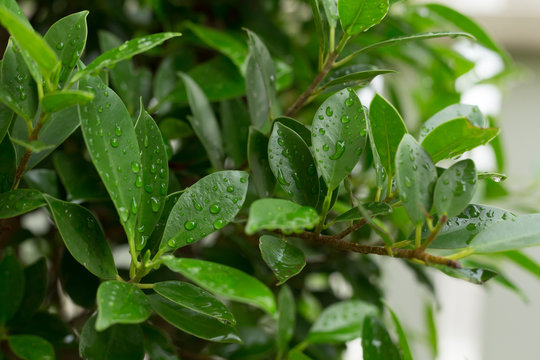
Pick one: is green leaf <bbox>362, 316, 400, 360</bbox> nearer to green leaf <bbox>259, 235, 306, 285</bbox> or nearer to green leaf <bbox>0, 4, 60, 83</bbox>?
green leaf <bbox>259, 235, 306, 285</bbox>

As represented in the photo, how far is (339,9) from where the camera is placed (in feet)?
1.13

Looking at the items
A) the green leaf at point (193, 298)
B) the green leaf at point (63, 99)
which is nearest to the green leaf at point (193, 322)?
the green leaf at point (193, 298)

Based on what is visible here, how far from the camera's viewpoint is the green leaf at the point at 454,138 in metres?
0.30

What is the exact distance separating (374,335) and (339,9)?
0.21m

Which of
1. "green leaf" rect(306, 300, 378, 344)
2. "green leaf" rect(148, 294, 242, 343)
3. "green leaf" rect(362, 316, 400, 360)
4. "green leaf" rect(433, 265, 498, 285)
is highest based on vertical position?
"green leaf" rect(433, 265, 498, 285)

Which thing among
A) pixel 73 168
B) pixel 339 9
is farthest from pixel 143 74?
pixel 339 9

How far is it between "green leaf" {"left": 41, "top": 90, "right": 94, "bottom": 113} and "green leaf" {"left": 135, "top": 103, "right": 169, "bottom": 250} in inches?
2.0

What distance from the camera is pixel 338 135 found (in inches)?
12.8

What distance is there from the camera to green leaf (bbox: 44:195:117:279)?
0.30 meters

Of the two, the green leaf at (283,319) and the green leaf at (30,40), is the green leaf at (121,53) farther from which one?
the green leaf at (283,319)

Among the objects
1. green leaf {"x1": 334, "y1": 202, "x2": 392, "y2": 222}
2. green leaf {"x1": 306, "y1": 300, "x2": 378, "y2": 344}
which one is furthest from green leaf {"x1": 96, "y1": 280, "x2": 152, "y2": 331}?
green leaf {"x1": 306, "y1": 300, "x2": 378, "y2": 344}

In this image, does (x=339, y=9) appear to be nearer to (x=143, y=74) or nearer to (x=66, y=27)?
(x=66, y=27)

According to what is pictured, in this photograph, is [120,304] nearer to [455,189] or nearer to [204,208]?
[204,208]

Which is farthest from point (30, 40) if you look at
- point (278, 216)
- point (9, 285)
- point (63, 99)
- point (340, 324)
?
point (340, 324)
